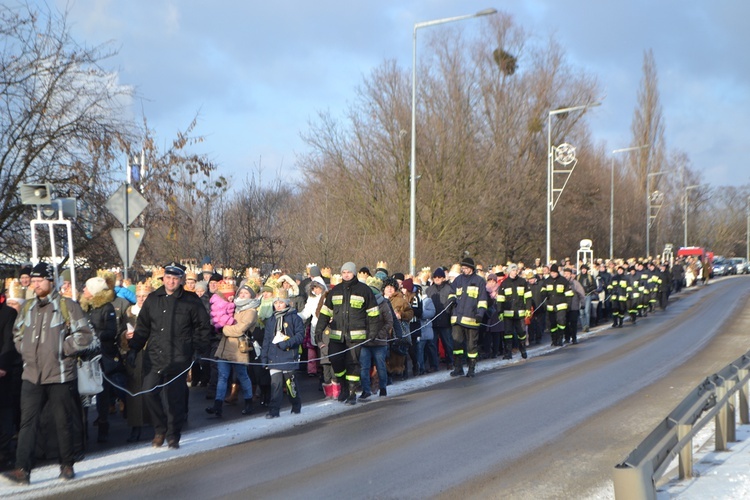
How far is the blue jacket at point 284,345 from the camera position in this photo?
11.3 m

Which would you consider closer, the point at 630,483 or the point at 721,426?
the point at 630,483

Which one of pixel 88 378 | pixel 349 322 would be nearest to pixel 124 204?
pixel 349 322

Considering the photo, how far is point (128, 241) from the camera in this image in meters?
13.4

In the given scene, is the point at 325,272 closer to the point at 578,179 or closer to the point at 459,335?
the point at 459,335

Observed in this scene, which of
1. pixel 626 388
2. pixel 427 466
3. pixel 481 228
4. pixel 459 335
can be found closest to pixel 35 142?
pixel 459 335

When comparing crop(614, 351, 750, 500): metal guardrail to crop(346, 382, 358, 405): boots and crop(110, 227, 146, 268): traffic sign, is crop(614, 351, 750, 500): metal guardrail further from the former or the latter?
crop(110, 227, 146, 268): traffic sign

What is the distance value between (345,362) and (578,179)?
40.3 metres

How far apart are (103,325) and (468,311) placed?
6.85 meters

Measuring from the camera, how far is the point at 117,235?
13430 millimetres

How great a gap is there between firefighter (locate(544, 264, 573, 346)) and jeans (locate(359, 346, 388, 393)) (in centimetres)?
960

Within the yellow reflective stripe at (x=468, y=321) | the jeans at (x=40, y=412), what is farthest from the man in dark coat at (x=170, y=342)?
the yellow reflective stripe at (x=468, y=321)

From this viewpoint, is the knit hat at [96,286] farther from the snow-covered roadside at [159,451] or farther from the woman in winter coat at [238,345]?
the woman in winter coat at [238,345]

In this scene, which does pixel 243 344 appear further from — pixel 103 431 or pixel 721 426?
pixel 721 426

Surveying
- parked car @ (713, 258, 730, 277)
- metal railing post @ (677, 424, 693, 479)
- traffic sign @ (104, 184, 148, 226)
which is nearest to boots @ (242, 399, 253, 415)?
traffic sign @ (104, 184, 148, 226)
